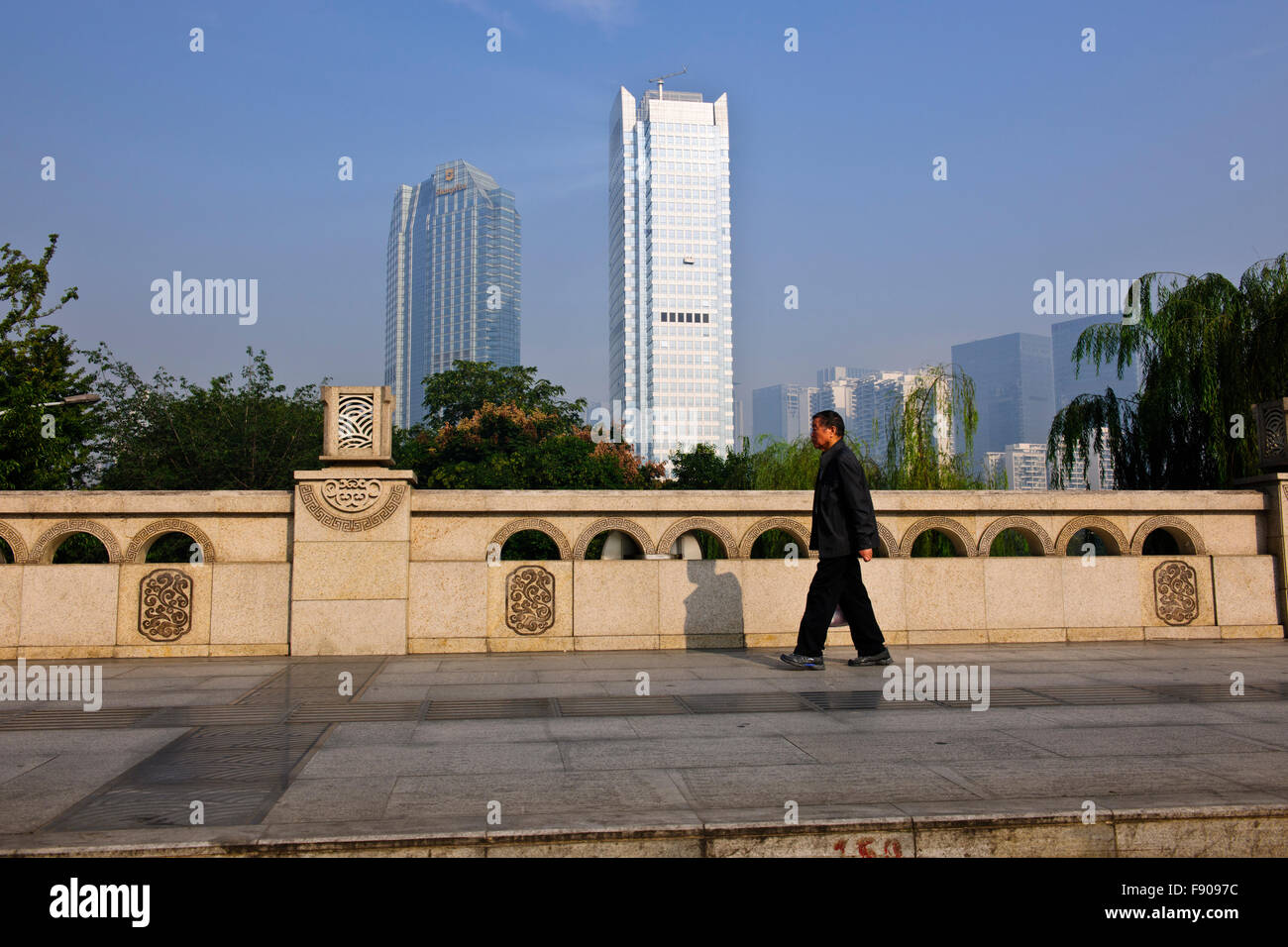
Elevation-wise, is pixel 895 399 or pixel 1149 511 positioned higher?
pixel 895 399

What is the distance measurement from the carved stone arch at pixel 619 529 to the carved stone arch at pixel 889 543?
2471 mm

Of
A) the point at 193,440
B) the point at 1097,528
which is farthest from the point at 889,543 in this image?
the point at 193,440

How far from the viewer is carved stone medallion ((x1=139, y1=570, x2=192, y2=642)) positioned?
8.66 metres

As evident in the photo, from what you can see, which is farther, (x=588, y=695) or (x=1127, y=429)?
(x=1127, y=429)

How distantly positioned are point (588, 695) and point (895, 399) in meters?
15.0

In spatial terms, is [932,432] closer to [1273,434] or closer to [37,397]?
[1273,434]

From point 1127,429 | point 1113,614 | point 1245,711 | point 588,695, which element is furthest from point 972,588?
point 1127,429

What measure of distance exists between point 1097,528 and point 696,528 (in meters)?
4.47

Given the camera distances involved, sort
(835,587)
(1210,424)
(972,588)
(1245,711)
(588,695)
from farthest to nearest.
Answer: (1210,424), (972,588), (835,587), (588,695), (1245,711)

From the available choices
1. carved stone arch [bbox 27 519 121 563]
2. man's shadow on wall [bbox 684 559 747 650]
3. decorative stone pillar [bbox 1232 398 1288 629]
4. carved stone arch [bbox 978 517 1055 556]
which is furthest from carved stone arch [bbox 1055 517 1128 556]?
carved stone arch [bbox 27 519 121 563]

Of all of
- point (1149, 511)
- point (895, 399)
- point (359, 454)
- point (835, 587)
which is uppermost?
point (895, 399)
